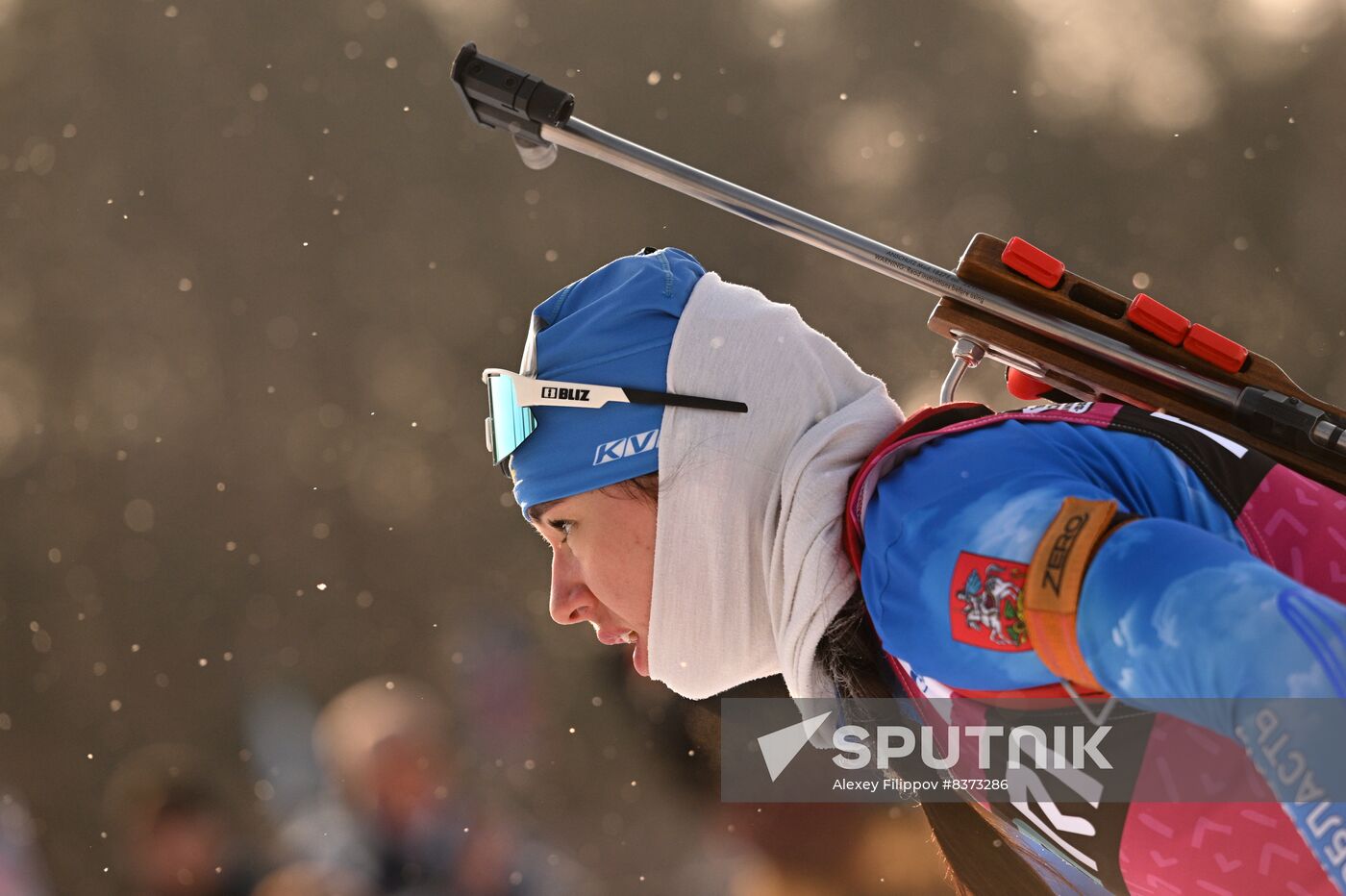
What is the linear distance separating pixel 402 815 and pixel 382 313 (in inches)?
58.6

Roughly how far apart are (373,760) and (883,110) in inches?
83.4

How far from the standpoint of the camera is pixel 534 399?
1.03 m

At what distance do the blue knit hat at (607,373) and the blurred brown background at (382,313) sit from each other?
7.11 ft

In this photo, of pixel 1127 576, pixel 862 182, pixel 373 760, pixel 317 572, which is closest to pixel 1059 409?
pixel 1127 576

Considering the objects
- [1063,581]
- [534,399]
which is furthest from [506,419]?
[1063,581]

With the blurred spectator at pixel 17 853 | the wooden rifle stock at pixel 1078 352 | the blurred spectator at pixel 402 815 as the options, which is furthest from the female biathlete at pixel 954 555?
the blurred spectator at pixel 17 853

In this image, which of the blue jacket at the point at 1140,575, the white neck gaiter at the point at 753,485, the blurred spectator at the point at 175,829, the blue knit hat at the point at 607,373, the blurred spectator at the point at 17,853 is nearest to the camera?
the blue jacket at the point at 1140,575

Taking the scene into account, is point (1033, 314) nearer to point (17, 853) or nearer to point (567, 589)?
point (567, 589)

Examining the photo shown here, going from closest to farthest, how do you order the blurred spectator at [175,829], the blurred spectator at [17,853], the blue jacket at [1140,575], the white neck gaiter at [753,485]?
1. the blue jacket at [1140,575]
2. the white neck gaiter at [753,485]
3. the blurred spectator at [175,829]
4. the blurred spectator at [17,853]

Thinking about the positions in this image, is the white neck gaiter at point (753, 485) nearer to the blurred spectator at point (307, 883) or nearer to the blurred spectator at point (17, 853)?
the blurred spectator at point (307, 883)

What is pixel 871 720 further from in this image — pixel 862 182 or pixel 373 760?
pixel 862 182

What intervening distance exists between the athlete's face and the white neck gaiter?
0.02 meters

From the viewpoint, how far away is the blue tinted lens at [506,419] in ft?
3.44

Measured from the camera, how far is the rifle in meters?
0.92
